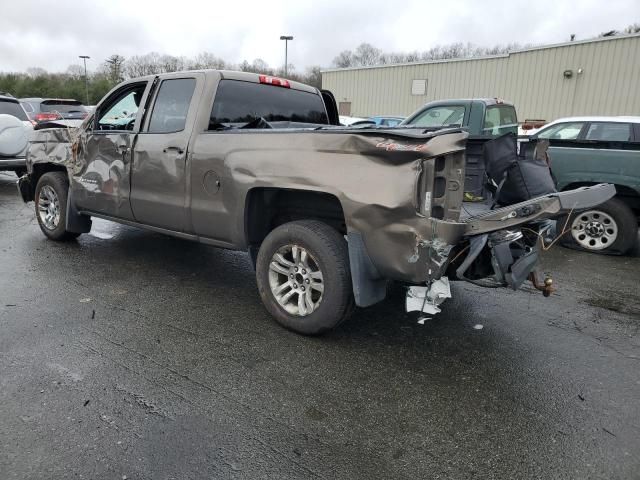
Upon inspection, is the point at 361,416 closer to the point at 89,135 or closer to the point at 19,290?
the point at 19,290

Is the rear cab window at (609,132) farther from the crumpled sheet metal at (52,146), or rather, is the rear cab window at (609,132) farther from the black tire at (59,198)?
the black tire at (59,198)

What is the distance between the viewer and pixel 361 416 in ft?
9.04

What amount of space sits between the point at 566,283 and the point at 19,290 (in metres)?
5.46

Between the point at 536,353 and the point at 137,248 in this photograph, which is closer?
the point at 536,353

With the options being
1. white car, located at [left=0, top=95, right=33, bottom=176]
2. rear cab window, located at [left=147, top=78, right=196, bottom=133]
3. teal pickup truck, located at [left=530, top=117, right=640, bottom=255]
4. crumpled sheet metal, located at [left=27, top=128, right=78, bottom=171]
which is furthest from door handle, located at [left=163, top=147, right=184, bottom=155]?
white car, located at [left=0, top=95, right=33, bottom=176]

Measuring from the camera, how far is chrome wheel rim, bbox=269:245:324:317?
360cm

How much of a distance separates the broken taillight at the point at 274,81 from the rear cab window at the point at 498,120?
16.6 feet

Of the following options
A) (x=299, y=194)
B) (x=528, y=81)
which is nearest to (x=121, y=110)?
(x=299, y=194)

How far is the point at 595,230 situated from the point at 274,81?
15.4 ft

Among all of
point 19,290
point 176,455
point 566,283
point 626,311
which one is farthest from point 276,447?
point 566,283

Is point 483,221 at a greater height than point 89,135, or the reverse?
point 89,135

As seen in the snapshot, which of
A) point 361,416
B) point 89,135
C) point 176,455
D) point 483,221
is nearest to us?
point 176,455

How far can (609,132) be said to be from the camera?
6582 mm

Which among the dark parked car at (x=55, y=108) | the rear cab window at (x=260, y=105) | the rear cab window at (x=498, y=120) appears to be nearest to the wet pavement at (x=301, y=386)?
the rear cab window at (x=260, y=105)
